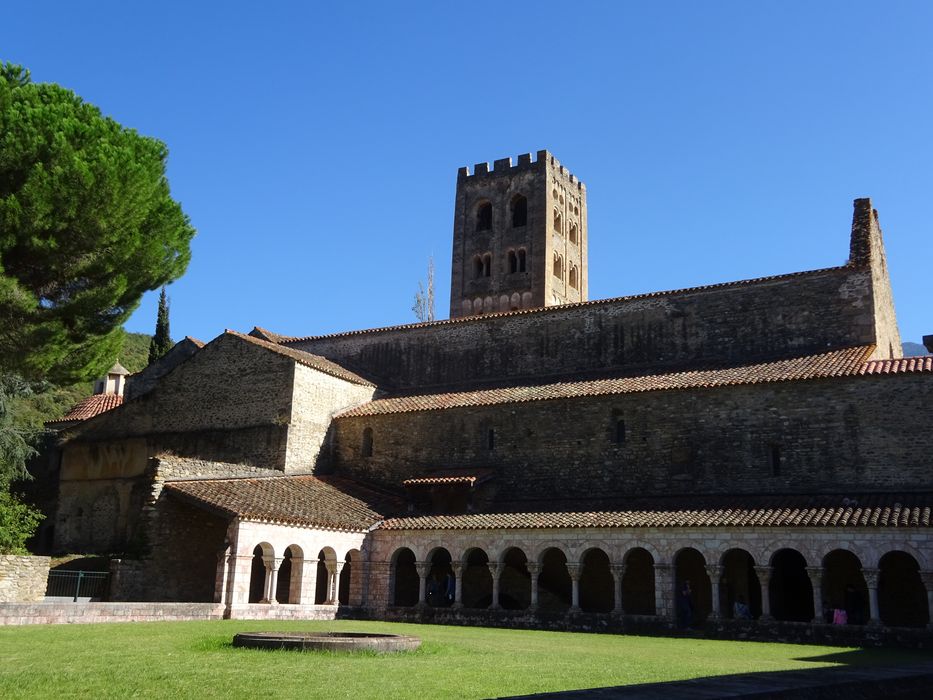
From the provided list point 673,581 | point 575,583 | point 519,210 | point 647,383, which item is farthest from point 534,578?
point 519,210

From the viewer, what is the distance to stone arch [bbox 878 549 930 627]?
840 inches

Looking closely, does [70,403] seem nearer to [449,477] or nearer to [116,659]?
[449,477]

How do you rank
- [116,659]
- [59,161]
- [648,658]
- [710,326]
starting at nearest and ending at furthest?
[116,659], [648,658], [59,161], [710,326]

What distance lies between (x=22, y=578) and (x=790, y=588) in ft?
62.9

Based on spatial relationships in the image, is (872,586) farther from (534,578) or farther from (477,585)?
(477,585)

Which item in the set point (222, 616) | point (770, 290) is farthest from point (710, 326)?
point (222, 616)

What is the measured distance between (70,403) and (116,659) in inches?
1816

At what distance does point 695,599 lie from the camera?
24.2 meters

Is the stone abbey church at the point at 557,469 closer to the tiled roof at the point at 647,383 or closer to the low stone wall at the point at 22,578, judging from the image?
the tiled roof at the point at 647,383

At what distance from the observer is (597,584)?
25.6 meters

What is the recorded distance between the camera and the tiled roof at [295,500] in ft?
75.7

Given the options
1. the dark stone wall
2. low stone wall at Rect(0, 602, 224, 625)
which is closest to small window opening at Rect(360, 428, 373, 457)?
the dark stone wall

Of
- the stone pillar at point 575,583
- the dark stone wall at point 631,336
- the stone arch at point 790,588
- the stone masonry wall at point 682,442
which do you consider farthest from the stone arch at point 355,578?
the stone arch at point 790,588

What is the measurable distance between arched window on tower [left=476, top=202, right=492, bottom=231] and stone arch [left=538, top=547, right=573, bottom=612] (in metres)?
24.3
